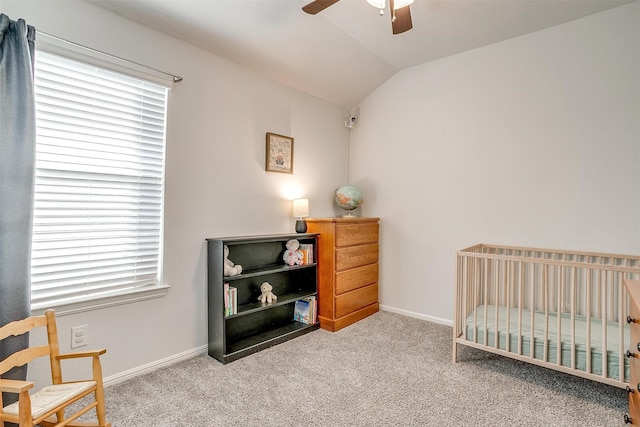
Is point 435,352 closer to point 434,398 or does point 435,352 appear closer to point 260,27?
point 434,398

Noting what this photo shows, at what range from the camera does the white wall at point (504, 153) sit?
2.47 meters

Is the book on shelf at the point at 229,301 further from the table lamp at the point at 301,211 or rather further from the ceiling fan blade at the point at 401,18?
the ceiling fan blade at the point at 401,18

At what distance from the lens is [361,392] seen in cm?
204

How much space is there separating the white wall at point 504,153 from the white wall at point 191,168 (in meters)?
1.13

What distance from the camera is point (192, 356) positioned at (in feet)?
8.21

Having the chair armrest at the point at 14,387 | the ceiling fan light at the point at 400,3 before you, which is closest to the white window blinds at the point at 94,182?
the chair armrest at the point at 14,387

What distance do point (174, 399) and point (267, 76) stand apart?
2.63 m

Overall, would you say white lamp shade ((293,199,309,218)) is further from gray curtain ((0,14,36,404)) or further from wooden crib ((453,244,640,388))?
gray curtain ((0,14,36,404))

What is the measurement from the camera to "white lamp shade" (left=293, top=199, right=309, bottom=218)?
10.4ft

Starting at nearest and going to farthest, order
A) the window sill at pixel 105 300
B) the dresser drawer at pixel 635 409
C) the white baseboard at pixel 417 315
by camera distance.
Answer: the dresser drawer at pixel 635 409 < the window sill at pixel 105 300 < the white baseboard at pixel 417 315

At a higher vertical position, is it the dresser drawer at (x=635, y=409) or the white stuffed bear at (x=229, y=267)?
the white stuffed bear at (x=229, y=267)

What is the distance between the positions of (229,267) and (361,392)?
4.29ft

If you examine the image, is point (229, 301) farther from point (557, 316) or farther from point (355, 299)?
point (557, 316)

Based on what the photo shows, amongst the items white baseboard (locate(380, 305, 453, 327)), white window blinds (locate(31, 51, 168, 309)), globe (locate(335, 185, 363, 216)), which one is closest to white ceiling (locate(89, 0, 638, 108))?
white window blinds (locate(31, 51, 168, 309))
